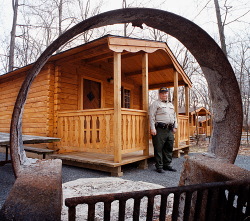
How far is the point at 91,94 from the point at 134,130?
3.14 meters

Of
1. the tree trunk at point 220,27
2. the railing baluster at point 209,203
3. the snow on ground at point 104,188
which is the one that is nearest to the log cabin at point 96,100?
the snow on ground at point 104,188

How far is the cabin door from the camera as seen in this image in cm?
697

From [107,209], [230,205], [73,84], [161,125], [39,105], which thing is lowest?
[230,205]

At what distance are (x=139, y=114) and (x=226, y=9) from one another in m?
10.0

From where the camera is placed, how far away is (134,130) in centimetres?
468

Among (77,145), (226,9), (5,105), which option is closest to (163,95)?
(77,145)

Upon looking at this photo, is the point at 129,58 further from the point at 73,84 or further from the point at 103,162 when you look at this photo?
the point at 103,162

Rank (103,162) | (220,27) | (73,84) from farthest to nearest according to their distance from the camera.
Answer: (220,27), (73,84), (103,162)

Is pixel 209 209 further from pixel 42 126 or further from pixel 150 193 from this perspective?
pixel 42 126

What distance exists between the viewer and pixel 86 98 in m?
7.02

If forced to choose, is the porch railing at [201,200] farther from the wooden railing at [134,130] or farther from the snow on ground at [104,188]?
the wooden railing at [134,130]

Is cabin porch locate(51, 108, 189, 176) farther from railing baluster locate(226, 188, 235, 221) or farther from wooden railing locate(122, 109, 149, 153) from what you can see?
railing baluster locate(226, 188, 235, 221)

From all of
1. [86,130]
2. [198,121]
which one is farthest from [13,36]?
[198,121]

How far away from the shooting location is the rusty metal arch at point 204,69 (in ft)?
3.91
